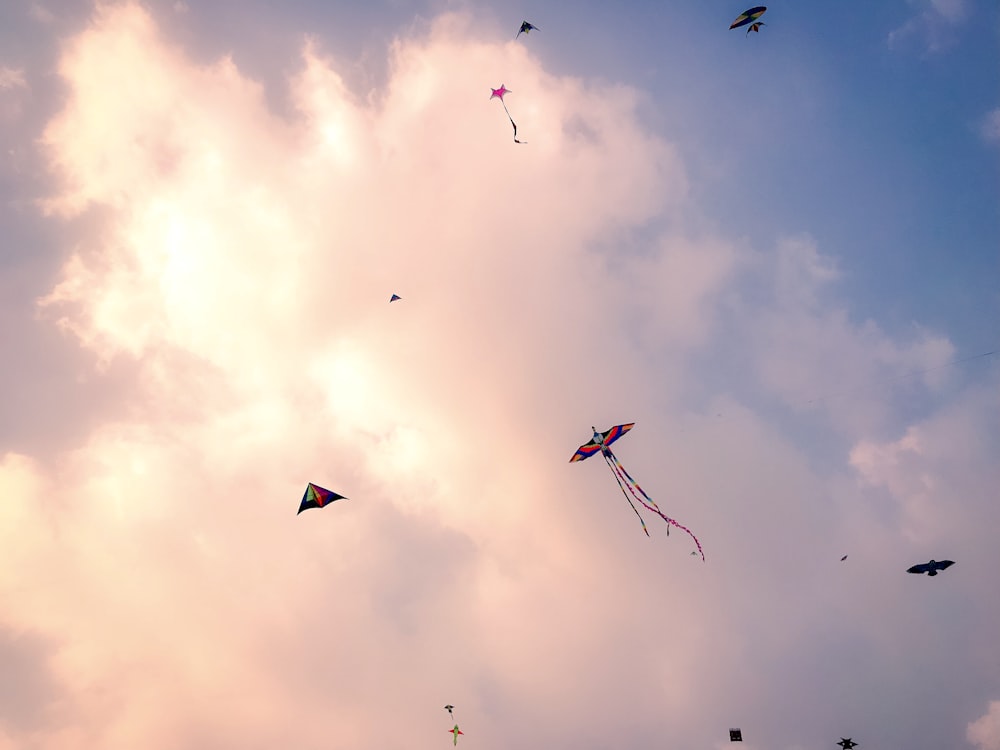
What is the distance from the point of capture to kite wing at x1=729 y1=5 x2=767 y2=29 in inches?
1913

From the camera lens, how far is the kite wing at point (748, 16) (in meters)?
48.6

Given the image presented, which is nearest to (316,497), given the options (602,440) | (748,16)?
(602,440)

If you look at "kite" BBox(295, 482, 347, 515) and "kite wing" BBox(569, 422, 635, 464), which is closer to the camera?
"kite" BBox(295, 482, 347, 515)

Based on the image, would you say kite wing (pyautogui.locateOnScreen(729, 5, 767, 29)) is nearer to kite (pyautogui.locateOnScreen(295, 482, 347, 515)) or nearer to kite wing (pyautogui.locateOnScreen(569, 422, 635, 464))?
kite wing (pyautogui.locateOnScreen(569, 422, 635, 464))

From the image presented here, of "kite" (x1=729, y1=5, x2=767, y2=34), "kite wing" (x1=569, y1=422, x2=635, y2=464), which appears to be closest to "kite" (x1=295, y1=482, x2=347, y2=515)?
"kite wing" (x1=569, y1=422, x2=635, y2=464)

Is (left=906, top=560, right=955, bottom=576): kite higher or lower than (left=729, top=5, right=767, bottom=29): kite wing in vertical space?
lower

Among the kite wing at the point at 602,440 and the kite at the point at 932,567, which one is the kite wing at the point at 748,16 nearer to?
the kite wing at the point at 602,440

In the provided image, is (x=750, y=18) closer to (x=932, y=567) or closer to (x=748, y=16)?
(x=748, y=16)

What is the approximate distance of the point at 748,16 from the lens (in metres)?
49.1

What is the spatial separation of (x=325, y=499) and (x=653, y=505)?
1094 inches

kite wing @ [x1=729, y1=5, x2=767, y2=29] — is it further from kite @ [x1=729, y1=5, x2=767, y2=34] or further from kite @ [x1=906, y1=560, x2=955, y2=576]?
kite @ [x1=906, y1=560, x2=955, y2=576]

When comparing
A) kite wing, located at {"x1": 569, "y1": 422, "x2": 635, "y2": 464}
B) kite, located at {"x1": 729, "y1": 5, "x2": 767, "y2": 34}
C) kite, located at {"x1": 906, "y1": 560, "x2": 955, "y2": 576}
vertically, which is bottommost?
kite, located at {"x1": 906, "y1": 560, "x2": 955, "y2": 576}

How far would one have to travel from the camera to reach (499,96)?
196 feet

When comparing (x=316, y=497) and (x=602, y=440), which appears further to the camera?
(x=602, y=440)
